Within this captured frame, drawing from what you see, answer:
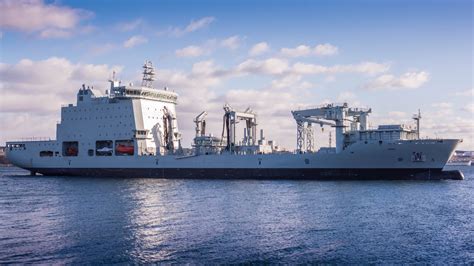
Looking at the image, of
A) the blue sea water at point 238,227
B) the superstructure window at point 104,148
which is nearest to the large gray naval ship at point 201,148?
the superstructure window at point 104,148

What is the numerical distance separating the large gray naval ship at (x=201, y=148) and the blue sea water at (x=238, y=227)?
1045 centimetres

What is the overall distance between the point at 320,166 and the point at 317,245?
31488 millimetres

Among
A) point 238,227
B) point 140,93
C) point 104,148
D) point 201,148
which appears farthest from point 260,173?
point 238,227

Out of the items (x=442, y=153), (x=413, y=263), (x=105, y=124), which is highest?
(x=105, y=124)

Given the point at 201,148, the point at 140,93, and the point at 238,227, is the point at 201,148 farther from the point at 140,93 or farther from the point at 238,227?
the point at 238,227

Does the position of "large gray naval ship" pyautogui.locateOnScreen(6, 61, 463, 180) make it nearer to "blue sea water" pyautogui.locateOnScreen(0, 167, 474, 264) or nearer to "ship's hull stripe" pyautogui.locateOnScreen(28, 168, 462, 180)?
"ship's hull stripe" pyautogui.locateOnScreen(28, 168, 462, 180)

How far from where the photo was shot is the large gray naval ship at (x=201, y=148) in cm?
4734

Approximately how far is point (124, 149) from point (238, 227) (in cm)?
3954

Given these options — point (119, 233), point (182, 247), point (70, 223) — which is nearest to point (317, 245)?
point (182, 247)

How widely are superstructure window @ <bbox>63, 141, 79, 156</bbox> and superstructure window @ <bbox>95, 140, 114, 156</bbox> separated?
3.30 meters

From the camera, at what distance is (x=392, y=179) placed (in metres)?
48.4

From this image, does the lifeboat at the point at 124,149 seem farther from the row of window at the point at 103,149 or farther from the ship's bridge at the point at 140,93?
the ship's bridge at the point at 140,93

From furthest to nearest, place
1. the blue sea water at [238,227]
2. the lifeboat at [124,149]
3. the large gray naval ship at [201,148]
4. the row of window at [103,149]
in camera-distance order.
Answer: the row of window at [103,149], the lifeboat at [124,149], the large gray naval ship at [201,148], the blue sea water at [238,227]

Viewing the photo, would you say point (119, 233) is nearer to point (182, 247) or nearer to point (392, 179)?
point (182, 247)
